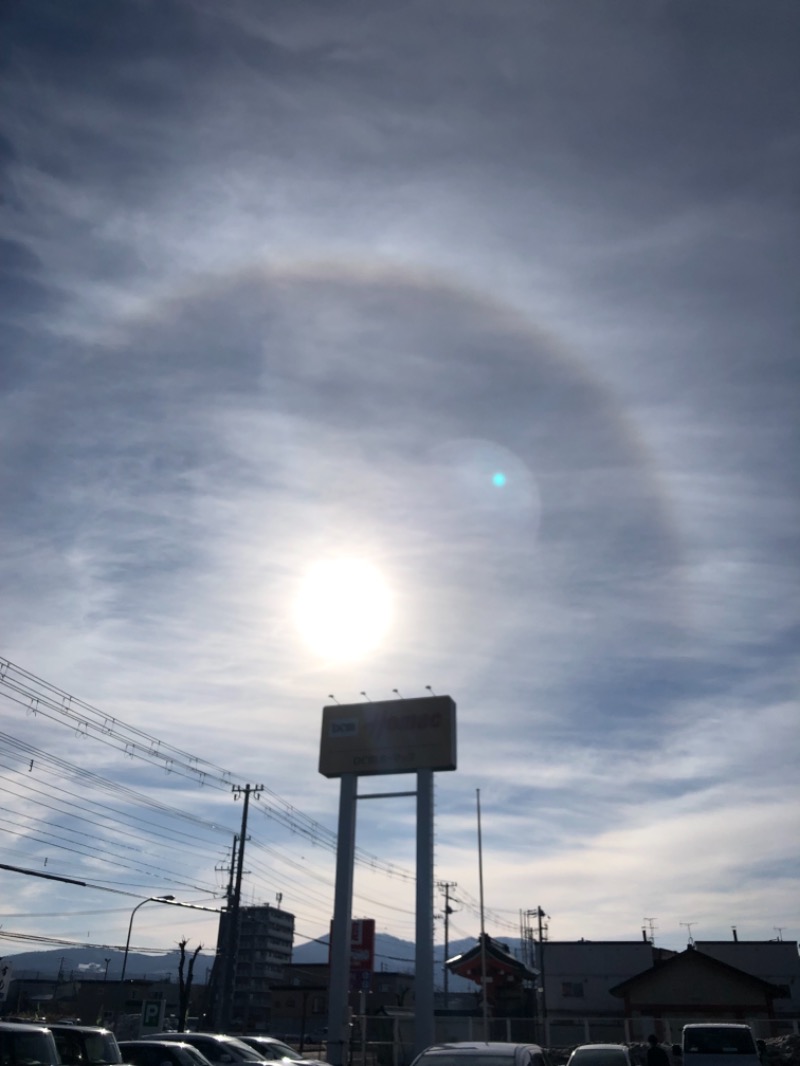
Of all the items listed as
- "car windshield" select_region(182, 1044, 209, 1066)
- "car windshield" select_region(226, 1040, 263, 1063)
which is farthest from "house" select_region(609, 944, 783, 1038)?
"car windshield" select_region(182, 1044, 209, 1066)

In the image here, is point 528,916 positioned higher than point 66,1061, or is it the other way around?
point 528,916

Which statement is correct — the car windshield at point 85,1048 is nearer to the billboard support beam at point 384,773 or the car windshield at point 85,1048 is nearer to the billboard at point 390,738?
the billboard support beam at point 384,773

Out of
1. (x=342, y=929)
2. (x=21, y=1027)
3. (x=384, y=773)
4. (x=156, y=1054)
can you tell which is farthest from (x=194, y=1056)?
(x=384, y=773)

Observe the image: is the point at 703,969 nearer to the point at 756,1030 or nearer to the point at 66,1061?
the point at 756,1030

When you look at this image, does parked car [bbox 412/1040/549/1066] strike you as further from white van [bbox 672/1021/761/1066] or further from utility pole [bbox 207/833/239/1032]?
utility pole [bbox 207/833/239/1032]

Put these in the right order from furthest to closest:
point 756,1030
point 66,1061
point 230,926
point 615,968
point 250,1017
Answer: point 250,1017 → point 615,968 → point 230,926 → point 756,1030 → point 66,1061

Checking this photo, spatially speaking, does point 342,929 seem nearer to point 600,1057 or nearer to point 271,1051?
point 271,1051

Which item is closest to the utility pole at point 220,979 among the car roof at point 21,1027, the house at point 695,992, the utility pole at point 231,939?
the utility pole at point 231,939

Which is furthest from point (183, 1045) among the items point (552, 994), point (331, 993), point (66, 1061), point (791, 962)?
point (791, 962)
